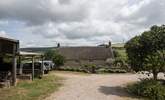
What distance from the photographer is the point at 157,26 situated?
25906mm

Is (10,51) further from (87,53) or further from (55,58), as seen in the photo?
(87,53)

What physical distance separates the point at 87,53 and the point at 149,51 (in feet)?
143

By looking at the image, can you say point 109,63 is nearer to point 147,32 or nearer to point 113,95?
point 147,32

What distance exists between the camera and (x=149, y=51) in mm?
25078

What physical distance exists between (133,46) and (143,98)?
5.55 metres

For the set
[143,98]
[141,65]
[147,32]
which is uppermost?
[147,32]

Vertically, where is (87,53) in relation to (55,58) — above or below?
above

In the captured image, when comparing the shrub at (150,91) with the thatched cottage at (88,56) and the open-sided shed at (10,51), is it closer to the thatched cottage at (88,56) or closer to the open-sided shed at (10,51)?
the open-sided shed at (10,51)

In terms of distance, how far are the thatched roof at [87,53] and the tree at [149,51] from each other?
1566 inches

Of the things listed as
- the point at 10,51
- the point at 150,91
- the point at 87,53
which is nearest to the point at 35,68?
the point at 10,51

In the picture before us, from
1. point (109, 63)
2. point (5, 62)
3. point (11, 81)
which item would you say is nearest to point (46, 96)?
point (11, 81)

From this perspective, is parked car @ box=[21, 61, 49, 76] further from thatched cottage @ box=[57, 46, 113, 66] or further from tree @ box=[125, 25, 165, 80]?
thatched cottage @ box=[57, 46, 113, 66]

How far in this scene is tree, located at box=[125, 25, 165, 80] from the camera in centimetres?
2404

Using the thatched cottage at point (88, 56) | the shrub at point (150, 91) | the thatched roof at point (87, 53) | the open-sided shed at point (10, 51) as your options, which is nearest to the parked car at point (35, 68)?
the open-sided shed at point (10, 51)
